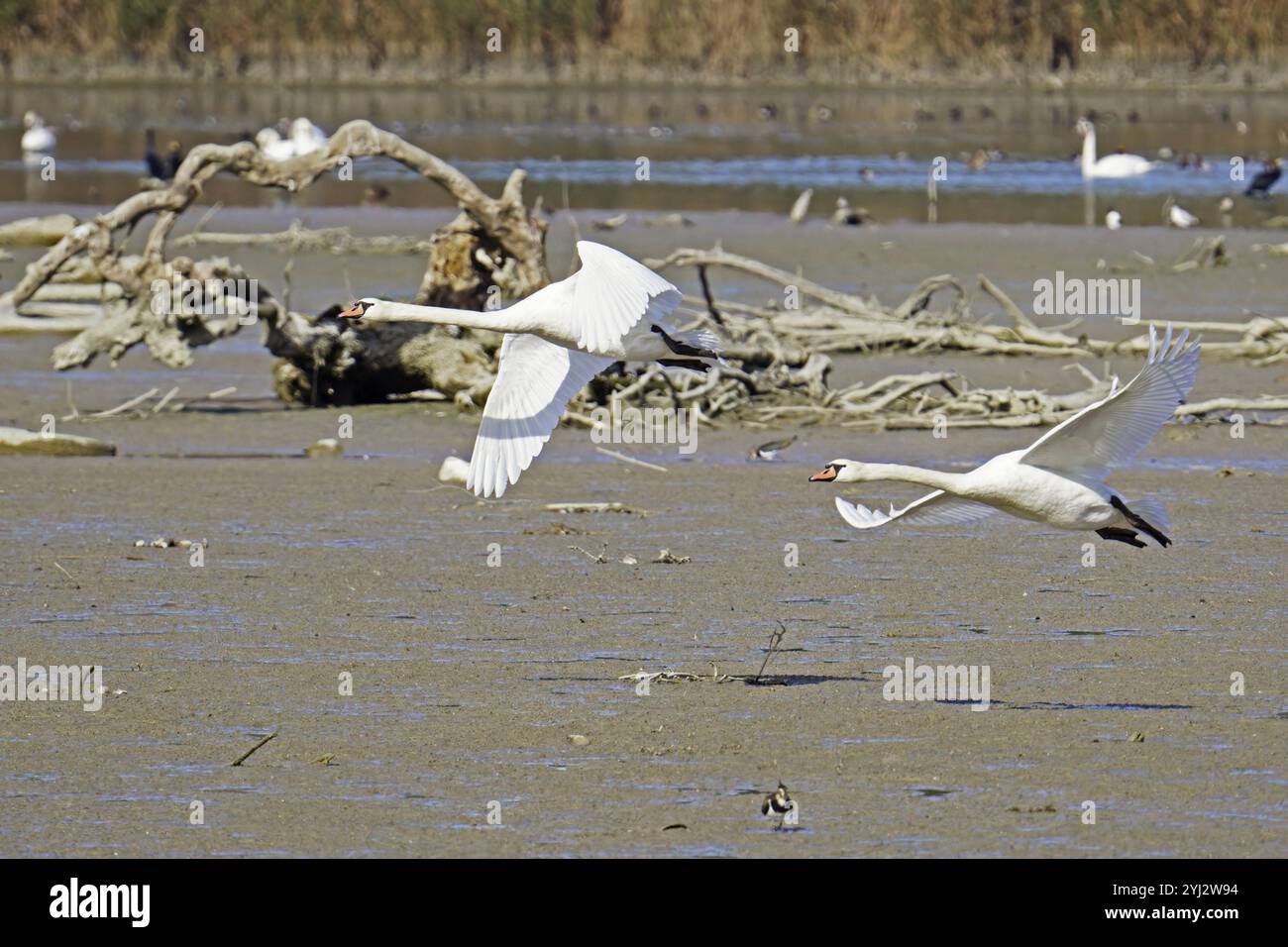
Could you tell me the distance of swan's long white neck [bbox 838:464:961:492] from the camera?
7.91m

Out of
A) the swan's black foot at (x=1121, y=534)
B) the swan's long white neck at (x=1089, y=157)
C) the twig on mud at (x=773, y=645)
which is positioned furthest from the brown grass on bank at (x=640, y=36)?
the swan's black foot at (x=1121, y=534)

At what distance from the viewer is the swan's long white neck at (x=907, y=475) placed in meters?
7.91

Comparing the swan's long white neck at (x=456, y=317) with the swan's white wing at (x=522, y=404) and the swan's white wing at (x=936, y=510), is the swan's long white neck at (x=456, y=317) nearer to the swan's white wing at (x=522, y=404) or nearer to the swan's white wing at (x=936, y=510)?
the swan's white wing at (x=522, y=404)

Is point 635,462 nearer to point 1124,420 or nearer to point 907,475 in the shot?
point 907,475

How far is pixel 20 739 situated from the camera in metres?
7.66

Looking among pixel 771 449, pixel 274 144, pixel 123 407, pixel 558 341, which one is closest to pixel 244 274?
pixel 123 407

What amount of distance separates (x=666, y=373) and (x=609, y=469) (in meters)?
1.46

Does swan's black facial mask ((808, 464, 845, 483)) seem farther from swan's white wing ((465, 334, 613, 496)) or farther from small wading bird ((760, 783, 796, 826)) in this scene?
swan's white wing ((465, 334, 613, 496))

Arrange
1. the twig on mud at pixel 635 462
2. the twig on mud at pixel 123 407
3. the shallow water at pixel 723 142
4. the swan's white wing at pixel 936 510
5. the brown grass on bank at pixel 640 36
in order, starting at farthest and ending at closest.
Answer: the brown grass on bank at pixel 640 36 → the shallow water at pixel 723 142 → the twig on mud at pixel 123 407 → the twig on mud at pixel 635 462 → the swan's white wing at pixel 936 510

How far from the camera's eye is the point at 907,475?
808 centimetres

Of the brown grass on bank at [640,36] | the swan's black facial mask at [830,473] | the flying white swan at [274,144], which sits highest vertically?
the brown grass on bank at [640,36]

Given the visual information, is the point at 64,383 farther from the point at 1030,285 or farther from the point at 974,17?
the point at 974,17

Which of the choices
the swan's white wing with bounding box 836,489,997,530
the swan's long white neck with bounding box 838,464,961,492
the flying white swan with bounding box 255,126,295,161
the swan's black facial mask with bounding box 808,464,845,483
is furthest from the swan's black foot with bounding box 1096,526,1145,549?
the flying white swan with bounding box 255,126,295,161

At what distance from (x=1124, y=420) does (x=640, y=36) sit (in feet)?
169
